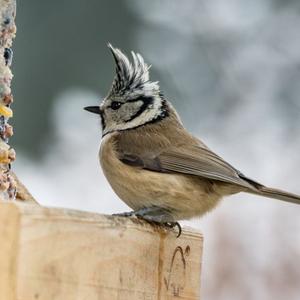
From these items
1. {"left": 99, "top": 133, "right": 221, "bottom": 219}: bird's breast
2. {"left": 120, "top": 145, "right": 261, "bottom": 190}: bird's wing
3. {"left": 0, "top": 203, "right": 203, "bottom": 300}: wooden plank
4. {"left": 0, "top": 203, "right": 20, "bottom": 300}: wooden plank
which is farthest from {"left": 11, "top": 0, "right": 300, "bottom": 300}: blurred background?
{"left": 0, "top": 203, "right": 20, "bottom": 300}: wooden plank

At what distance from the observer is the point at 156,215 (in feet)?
16.1

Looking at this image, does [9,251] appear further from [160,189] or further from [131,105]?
[131,105]

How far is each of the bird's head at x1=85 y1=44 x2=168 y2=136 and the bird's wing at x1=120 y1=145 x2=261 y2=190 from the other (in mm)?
303

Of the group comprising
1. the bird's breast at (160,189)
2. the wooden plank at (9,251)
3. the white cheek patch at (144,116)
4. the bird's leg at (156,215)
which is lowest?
the wooden plank at (9,251)

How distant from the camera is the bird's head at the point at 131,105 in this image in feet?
17.9

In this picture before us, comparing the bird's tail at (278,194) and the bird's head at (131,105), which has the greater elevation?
the bird's head at (131,105)

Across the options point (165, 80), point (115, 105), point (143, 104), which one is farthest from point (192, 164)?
point (165, 80)

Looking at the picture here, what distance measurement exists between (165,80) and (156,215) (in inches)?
300

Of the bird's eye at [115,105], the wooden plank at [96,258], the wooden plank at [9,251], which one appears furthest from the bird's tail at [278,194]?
the wooden plank at [9,251]

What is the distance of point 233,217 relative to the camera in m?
→ 8.55

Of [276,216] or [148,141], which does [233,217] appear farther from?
[148,141]

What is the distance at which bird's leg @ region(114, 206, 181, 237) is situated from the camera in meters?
4.42

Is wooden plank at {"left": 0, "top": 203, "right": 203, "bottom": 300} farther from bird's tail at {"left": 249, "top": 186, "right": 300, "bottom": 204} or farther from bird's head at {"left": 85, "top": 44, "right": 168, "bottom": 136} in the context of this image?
bird's head at {"left": 85, "top": 44, "right": 168, "bottom": 136}

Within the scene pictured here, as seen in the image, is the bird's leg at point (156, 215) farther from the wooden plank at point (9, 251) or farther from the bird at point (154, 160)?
the wooden plank at point (9, 251)
